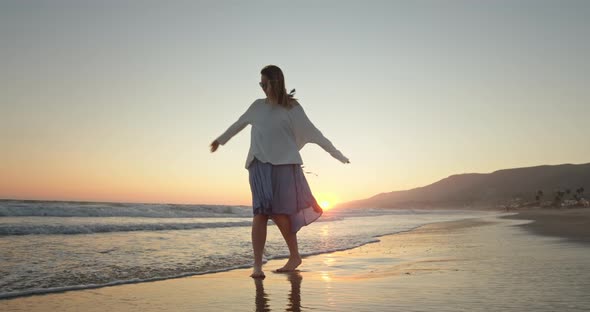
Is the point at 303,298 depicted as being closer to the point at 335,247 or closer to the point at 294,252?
the point at 294,252

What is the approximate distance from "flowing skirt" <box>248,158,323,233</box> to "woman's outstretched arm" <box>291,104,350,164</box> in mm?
281

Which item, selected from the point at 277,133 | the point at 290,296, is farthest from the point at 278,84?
the point at 290,296

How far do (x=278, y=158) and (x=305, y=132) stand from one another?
41cm

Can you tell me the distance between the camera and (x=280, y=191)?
5086 millimetres

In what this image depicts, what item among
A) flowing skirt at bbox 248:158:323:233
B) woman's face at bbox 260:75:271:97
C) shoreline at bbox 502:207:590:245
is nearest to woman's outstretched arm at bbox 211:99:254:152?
woman's face at bbox 260:75:271:97

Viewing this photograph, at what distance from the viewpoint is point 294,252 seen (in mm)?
5266

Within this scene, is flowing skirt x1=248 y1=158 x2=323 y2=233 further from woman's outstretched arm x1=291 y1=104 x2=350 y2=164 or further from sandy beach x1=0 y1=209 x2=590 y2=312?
sandy beach x1=0 y1=209 x2=590 y2=312

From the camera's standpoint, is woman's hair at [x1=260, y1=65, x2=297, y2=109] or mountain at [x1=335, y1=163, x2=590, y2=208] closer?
woman's hair at [x1=260, y1=65, x2=297, y2=109]

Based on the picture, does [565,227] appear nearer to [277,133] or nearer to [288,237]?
[288,237]

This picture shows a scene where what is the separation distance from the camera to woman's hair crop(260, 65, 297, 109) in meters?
5.10

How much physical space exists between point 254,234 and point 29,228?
10.0 m

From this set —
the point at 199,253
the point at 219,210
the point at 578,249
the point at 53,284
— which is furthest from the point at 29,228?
the point at 219,210

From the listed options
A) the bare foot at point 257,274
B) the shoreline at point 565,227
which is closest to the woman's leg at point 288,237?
the bare foot at point 257,274

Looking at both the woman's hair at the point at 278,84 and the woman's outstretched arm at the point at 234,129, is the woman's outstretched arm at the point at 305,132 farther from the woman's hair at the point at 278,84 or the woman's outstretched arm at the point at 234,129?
the woman's outstretched arm at the point at 234,129
